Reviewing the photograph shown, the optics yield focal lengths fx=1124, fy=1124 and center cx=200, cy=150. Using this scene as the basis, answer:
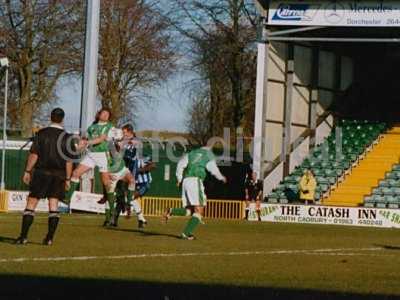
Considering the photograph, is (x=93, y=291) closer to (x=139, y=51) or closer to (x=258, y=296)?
(x=258, y=296)

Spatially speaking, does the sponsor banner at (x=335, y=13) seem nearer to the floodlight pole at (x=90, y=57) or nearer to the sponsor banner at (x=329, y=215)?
the sponsor banner at (x=329, y=215)

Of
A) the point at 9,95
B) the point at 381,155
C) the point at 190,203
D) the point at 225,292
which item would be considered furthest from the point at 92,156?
the point at 9,95

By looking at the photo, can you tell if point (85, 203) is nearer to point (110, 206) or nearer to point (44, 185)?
point (110, 206)

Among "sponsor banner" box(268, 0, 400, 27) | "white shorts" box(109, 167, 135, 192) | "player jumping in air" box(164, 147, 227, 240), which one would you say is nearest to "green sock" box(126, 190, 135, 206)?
"white shorts" box(109, 167, 135, 192)

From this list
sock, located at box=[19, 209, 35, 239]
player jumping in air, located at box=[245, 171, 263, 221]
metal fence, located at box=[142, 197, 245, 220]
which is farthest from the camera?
player jumping in air, located at box=[245, 171, 263, 221]

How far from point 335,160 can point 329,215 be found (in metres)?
7.08

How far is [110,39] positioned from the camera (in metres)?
A: 55.1

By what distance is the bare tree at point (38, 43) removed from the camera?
5141 cm

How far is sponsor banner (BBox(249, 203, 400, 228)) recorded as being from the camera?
3638cm

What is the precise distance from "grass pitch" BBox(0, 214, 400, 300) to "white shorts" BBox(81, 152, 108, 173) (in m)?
1.75

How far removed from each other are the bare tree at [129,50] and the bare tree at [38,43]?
8.34ft

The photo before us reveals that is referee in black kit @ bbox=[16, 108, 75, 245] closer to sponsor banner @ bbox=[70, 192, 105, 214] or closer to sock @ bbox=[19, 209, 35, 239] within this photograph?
sock @ bbox=[19, 209, 35, 239]

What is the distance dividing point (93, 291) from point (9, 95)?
45.5 meters

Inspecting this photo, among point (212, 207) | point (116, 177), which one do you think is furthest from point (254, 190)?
point (116, 177)
